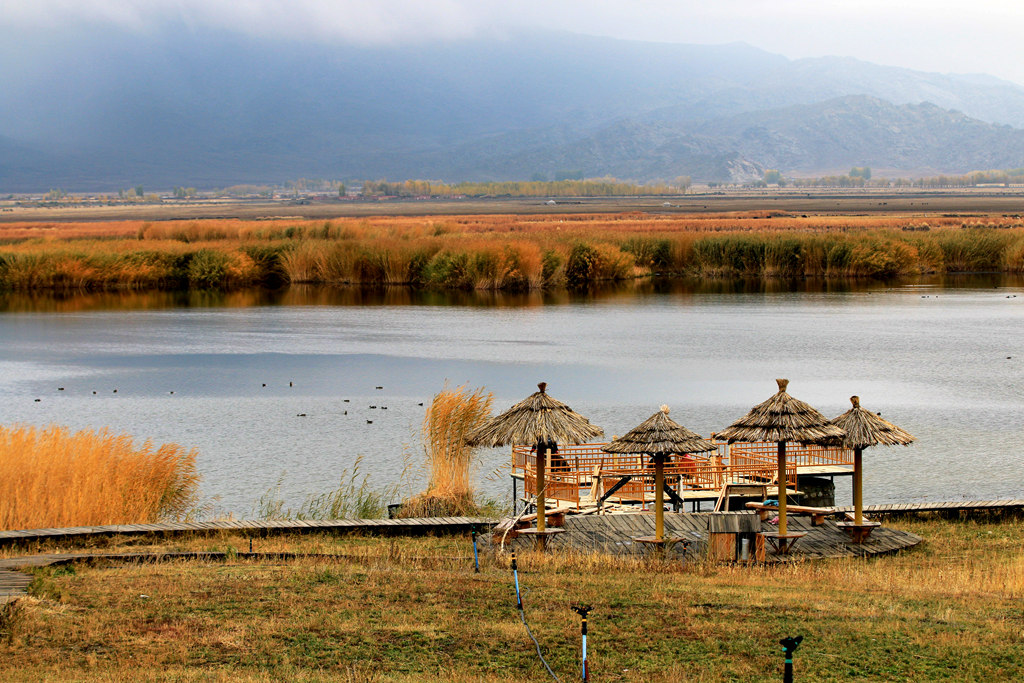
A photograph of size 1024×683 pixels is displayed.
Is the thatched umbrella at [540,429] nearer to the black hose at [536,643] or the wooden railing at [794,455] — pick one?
the black hose at [536,643]

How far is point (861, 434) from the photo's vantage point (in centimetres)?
1667

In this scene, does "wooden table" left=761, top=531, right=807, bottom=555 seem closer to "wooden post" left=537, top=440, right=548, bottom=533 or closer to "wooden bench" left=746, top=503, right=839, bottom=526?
"wooden bench" left=746, top=503, right=839, bottom=526

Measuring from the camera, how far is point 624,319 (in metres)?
51.2

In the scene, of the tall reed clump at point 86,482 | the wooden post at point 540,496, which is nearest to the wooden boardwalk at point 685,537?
Result: the wooden post at point 540,496

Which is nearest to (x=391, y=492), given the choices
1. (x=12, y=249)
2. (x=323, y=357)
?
(x=323, y=357)

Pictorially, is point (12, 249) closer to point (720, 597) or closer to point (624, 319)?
point (624, 319)

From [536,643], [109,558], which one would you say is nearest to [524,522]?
[109,558]

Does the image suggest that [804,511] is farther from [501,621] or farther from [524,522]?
[501,621]

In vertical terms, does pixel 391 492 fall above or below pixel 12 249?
below

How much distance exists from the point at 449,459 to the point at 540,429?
227 inches

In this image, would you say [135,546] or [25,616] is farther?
[135,546]

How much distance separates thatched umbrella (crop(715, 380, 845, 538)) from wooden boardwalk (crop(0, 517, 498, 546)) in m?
4.07

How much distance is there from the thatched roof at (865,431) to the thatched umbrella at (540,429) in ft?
11.3

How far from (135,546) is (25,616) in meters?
5.05
